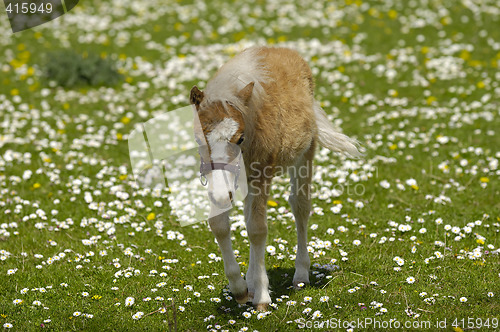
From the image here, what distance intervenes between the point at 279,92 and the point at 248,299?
2350 mm

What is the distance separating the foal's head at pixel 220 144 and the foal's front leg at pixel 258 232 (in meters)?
0.68

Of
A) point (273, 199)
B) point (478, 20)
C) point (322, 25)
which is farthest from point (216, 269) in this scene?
point (478, 20)

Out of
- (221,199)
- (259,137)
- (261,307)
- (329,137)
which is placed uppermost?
(259,137)

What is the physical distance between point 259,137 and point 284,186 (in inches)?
156

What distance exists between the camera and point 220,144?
5.16 meters

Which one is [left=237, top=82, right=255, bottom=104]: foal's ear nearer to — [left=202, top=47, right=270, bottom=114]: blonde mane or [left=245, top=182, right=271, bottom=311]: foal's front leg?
[left=202, top=47, right=270, bottom=114]: blonde mane

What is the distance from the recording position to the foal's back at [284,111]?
228 inches

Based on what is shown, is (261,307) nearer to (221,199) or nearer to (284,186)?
(221,199)

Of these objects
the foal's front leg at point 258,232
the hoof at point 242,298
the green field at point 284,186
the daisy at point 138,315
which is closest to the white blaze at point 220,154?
the foal's front leg at point 258,232

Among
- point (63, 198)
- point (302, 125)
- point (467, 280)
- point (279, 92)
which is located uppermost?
point (279, 92)

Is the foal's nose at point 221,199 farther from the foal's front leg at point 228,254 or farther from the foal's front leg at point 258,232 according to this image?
the foal's front leg at point 258,232

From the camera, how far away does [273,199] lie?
9.08m

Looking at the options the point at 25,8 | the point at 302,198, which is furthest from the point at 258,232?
the point at 25,8

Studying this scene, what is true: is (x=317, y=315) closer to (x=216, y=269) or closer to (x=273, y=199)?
(x=216, y=269)
